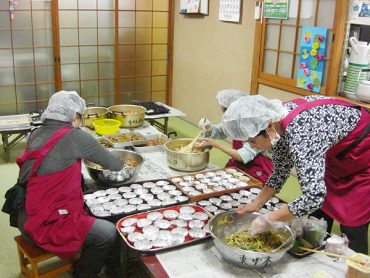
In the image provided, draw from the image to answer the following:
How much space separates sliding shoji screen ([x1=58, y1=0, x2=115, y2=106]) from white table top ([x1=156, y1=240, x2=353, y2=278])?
415 centimetres

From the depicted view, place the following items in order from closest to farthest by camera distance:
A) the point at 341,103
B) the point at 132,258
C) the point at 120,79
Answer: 1. the point at 341,103
2. the point at 132,258
3. the point at 120,79

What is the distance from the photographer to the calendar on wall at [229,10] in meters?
4.40

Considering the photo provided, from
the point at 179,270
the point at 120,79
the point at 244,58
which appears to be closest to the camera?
the point at 179,270

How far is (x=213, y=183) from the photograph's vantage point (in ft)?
7.52

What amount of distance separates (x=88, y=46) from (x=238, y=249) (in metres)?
4.41

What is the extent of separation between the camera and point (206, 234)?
1.70m

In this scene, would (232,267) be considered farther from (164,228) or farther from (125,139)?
(125,139)

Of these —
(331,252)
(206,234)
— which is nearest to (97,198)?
(206,234)

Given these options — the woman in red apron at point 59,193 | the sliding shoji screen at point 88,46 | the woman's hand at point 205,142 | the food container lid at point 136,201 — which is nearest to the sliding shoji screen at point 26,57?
the sliding shoji screen at point 88,46

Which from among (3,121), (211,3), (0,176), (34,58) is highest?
(211,3)

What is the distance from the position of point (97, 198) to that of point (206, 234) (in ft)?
2.15

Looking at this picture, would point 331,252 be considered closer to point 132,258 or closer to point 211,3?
point 132,258

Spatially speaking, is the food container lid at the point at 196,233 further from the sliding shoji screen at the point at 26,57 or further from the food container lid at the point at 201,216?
the sliding shoji screen at the point at 26,57

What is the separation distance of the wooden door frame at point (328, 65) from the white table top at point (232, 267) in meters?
2.13
